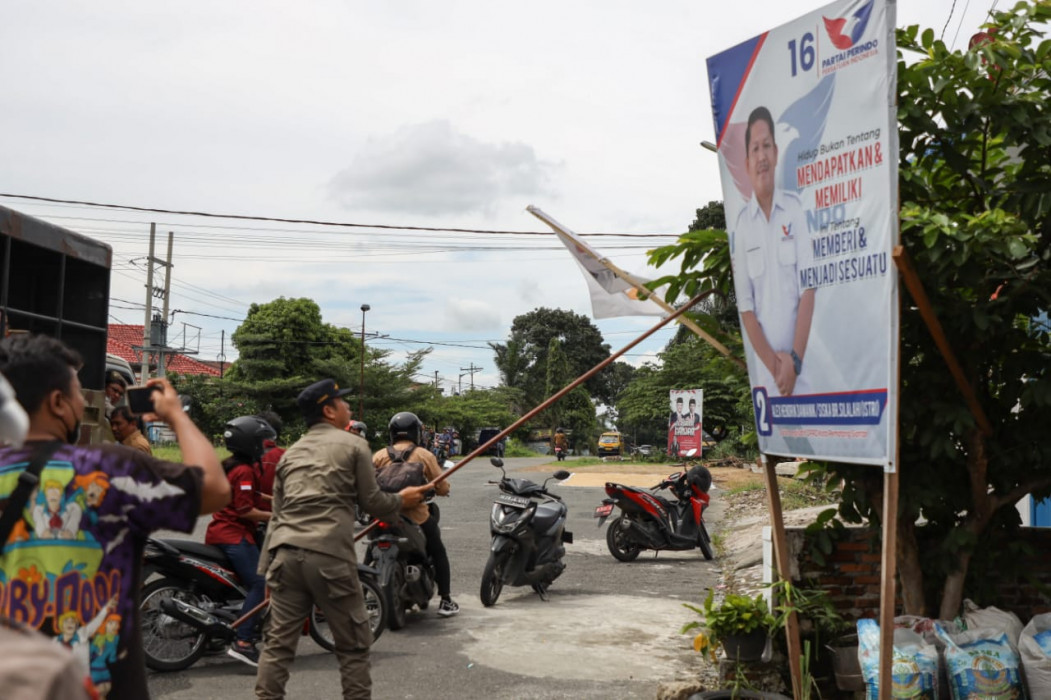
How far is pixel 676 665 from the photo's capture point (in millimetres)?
7043

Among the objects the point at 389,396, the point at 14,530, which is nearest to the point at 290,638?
the point at 14,530

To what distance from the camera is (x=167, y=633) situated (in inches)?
261

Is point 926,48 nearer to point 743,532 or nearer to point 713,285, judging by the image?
point 713,285

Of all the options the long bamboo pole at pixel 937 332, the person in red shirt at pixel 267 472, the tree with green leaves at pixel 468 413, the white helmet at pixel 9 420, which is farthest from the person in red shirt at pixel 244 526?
the tree with green leaves at pixel 468 413

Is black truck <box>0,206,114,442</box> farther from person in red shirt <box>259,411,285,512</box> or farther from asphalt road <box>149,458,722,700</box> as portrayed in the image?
asphalt road <box>149,458,722,700</box>

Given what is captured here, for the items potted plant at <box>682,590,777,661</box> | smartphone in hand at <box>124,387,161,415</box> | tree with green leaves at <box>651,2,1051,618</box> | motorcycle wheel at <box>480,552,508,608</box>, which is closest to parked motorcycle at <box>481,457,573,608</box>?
motorcycle wheel at <box>480,552,508,608</box>

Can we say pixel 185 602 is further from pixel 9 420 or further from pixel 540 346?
pixel 540 346

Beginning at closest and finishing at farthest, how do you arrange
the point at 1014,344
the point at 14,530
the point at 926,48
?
the point at 14,530 < the point at 926,48 < the point at 1014,344

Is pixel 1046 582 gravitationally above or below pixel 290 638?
A: above

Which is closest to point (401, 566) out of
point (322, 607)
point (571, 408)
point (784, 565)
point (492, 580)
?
point (492, 580)

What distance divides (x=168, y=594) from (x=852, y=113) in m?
5.02

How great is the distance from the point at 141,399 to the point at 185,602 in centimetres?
407

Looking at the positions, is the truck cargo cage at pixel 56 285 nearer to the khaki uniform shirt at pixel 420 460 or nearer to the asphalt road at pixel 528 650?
the khaki uniform shirt at pixel 420 460

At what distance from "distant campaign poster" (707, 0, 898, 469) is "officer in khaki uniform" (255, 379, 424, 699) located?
7.10ft
